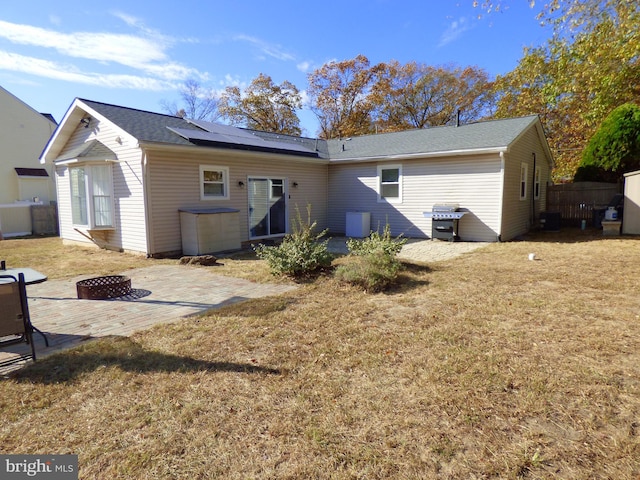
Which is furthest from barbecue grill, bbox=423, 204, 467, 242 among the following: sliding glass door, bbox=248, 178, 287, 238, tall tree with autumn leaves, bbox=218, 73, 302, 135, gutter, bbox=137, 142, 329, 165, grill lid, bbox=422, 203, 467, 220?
tall tree with autumn leaves, bbox=218, 73, 302, 135

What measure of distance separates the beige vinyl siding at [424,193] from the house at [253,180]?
0.10ft

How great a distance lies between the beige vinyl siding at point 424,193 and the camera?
10734 mm

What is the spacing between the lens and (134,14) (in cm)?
928

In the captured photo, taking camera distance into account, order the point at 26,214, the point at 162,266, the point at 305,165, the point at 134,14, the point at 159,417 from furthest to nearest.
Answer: the point at 26,214 → the point at 305,165 → the point at 134,14 → the point at 162,266 → the point at 159,417

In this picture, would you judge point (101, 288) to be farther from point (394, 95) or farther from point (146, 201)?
point (394, 95)

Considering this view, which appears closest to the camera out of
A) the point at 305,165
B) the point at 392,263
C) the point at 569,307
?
the point at 569,307

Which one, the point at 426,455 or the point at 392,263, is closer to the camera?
the point at 426,455

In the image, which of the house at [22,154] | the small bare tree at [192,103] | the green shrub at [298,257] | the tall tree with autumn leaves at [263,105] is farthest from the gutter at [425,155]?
the small bare tree at [192,103]

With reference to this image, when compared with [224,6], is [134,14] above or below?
below

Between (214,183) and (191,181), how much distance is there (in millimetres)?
693

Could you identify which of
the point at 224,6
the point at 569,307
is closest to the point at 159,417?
the point at 569,307

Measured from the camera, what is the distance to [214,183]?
10.0 metres

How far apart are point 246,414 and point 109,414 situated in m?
0.93

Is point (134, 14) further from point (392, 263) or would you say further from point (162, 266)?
point (392, 263)
